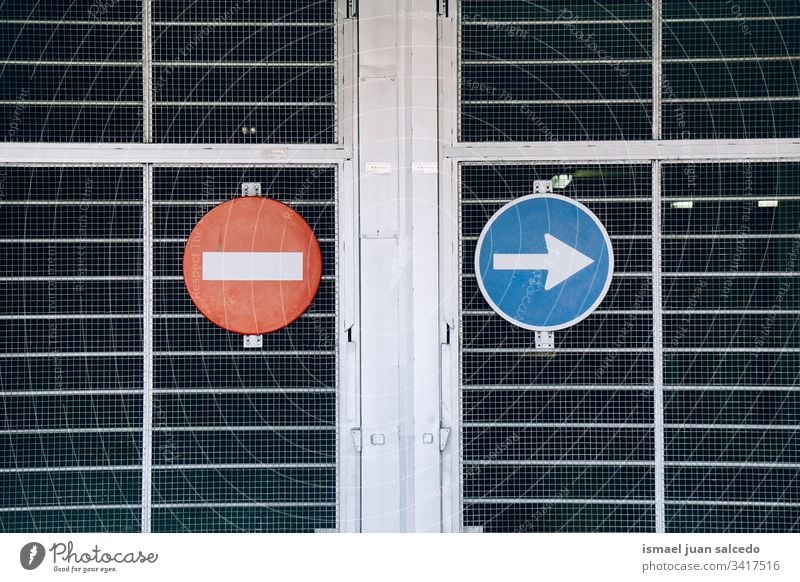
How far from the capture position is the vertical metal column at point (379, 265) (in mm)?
5328

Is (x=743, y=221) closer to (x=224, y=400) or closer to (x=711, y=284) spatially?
(x=711, y=284)

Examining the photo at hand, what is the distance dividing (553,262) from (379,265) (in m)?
0.98

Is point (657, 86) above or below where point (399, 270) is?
above

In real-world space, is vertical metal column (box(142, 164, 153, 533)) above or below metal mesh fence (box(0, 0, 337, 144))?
below

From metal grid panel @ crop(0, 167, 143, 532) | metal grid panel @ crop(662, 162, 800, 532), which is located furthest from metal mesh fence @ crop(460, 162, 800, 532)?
metal grid panel @ crop(0, 167, 143, 532)

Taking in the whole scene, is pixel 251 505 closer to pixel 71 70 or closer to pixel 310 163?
pixel 310 163

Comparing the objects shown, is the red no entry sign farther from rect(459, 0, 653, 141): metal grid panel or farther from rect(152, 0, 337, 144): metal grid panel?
rect(459, 0, 653, 141): metal grid panel

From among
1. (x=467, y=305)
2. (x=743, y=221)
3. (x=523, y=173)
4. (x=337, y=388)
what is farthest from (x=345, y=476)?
(x=743, y=221)

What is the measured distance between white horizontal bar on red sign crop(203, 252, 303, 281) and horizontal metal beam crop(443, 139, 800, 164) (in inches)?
42.2

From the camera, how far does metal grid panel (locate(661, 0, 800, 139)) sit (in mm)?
5301

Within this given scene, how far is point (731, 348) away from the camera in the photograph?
5.32 m

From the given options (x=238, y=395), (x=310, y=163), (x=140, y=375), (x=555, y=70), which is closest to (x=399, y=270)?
(x=310, y=163)

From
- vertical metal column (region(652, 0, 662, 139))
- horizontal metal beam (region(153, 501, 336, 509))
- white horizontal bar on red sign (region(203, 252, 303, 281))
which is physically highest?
vertical metal column (region(652, 0, 662, 139))

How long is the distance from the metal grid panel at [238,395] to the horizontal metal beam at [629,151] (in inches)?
35.2
